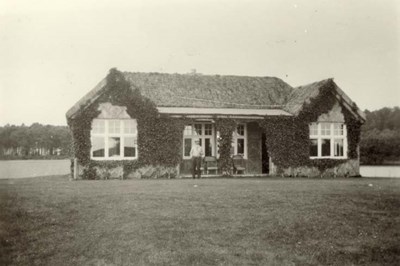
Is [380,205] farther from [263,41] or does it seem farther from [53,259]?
[53,259]

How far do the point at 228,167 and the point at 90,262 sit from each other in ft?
45.9

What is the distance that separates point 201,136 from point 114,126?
181 inches

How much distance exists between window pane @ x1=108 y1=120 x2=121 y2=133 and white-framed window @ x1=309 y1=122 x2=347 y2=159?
9.29 metres

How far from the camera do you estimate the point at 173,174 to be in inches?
814

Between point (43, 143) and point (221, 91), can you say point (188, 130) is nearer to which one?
point (221, 91)

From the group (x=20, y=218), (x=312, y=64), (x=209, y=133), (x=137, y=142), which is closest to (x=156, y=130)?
(x=137, y=142)

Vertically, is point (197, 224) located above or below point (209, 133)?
below

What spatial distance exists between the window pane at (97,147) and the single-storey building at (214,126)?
44mm

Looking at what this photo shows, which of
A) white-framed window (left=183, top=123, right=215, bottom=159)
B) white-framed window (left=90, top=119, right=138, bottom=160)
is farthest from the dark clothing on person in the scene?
white-framed window (left=183, top=123, right=215, bottom=159)

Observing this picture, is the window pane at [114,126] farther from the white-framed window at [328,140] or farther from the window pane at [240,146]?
the white-framed window at [328,140]

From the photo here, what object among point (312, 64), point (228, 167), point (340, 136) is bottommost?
point (228, 167)

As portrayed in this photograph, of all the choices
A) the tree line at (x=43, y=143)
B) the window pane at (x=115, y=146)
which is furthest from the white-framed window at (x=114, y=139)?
the tree line at (x=43, y=143)

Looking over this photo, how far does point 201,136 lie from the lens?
75.9 ft

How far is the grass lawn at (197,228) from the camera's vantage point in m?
8.22
